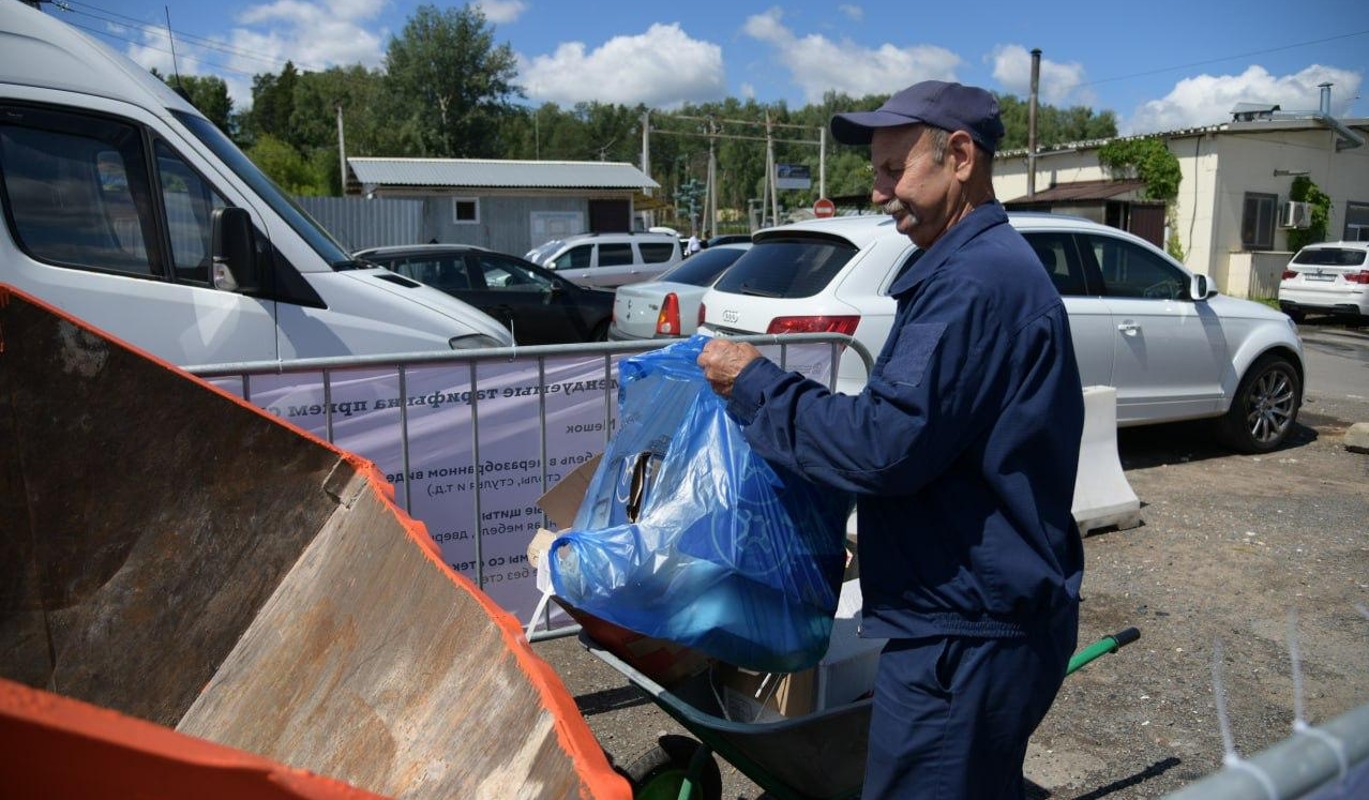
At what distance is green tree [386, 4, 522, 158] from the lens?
195 ft

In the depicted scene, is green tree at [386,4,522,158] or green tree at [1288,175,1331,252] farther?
green tree at [386,4,522,158]

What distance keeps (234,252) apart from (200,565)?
90.9 inches

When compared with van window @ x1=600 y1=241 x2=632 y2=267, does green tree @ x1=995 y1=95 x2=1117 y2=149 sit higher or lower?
higher

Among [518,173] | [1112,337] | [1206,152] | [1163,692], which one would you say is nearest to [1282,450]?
[1112,337]

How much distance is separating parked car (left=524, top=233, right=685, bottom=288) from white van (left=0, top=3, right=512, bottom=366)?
13995 millimetres

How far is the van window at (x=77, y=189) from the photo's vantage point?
4555 mm

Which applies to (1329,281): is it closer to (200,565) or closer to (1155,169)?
(1155,169)

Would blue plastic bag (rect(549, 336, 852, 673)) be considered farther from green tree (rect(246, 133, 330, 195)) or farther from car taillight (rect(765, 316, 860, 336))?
green tree (rect(246, 133, 330, 195))

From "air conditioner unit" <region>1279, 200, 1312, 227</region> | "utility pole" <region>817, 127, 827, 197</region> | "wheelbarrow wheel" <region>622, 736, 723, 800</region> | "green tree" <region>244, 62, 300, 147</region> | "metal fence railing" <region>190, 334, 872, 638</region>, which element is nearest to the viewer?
"wheelbarrow wheel" <region>622, 736, 723, 800</region>

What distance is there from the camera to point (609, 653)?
2.44m

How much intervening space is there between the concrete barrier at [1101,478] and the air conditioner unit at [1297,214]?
77.7ft

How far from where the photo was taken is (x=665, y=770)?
2680mm

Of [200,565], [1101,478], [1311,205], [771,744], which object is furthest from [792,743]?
[1311,205]

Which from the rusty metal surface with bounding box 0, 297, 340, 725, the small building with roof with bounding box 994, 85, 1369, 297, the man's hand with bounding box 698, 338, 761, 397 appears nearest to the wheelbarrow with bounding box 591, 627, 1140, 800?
the man's hand with bounding box 698, 338, 761, 397
